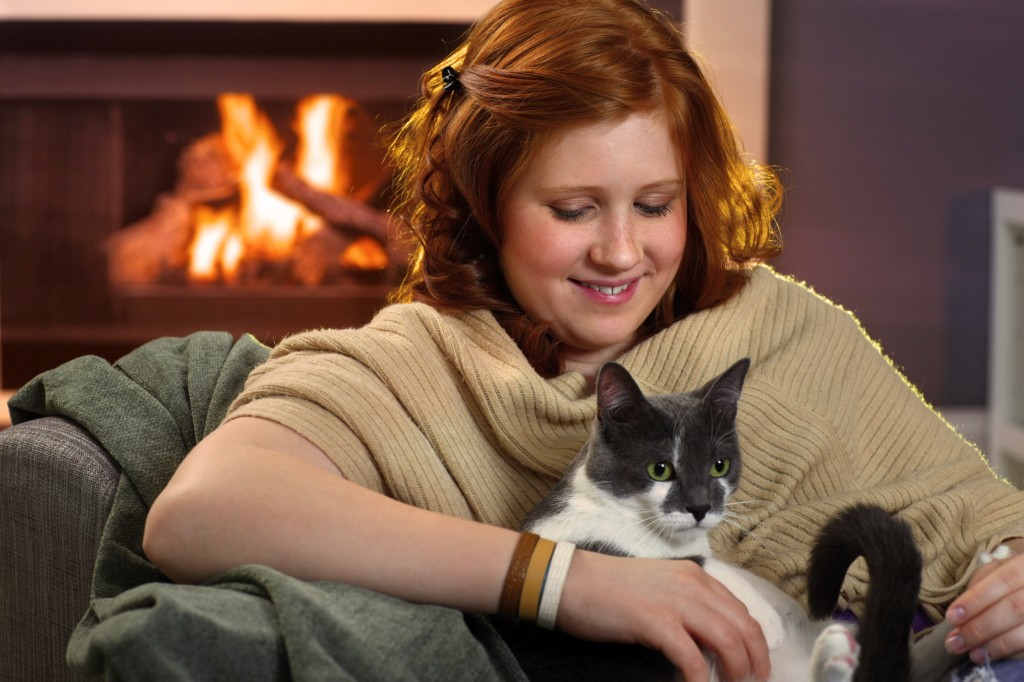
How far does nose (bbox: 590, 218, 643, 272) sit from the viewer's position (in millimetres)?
1248

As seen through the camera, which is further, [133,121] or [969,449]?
[133,121]

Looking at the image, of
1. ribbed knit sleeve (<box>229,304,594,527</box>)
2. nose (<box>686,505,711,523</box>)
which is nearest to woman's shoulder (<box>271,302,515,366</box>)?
ribbed knit sleeve (<box>229,304,594,527</box>)

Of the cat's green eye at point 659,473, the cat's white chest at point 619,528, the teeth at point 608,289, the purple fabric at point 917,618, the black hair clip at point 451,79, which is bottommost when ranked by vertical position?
the purple fabric at point 917,618

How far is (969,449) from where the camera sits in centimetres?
139

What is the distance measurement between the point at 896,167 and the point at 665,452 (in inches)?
85.4

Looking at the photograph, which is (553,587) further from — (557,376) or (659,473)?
(557,376)

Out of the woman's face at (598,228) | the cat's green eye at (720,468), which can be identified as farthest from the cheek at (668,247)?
the cat's green eye at (720,468)

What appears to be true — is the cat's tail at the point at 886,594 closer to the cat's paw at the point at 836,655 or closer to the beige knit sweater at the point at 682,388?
the cat's paw at the point at 836,655

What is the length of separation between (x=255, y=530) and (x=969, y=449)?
87 centimetres

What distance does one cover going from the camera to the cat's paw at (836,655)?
3.14 ft

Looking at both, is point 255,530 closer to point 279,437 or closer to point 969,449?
point 279,437

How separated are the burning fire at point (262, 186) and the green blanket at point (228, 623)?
180 cm

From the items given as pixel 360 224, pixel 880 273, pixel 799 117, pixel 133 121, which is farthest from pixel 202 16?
pixel 880 273

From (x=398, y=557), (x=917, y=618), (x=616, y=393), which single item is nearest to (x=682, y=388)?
(x=616, y=393)
